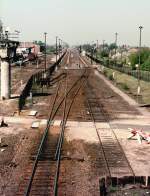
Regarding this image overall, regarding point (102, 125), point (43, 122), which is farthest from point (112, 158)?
point (43, 122)

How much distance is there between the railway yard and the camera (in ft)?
51.1

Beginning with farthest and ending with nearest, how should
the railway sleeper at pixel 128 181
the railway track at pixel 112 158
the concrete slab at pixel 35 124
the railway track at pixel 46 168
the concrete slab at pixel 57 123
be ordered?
1. the concrete slab at pixel 57 123
2. the concrete slab at pixel 35 124
3. the railway track at pixel 112 158
4. the railway sleeper at pixel 128 181
5. the railway track at pixel 46 168

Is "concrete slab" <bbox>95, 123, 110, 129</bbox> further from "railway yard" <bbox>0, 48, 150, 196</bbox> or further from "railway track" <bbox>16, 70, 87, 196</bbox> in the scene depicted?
"railway track" <bbox>16, 70, 87, 196</bbox>

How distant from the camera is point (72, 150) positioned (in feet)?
68.1

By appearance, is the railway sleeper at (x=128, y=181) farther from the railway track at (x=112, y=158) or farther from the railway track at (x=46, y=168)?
the railway track at (x=46, y=168)

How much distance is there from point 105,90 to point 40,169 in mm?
32864

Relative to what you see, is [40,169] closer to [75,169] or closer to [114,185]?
[75,169]

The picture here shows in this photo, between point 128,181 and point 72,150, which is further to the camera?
point 72,150

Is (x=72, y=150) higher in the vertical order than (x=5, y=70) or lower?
lower

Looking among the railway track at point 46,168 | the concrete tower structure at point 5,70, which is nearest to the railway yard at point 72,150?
the railway track at point 46,168

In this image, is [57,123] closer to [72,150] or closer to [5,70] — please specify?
[72,150]

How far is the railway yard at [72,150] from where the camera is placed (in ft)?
51.1

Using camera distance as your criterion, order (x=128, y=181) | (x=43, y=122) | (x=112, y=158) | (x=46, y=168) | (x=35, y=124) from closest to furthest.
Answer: (x=128, y=181) < (x=46, y=168) < (x=112, y=158) < (x=35, y=124) < (x=43, y=122)

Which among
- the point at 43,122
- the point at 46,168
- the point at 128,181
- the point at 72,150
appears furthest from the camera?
the point at 43,122
